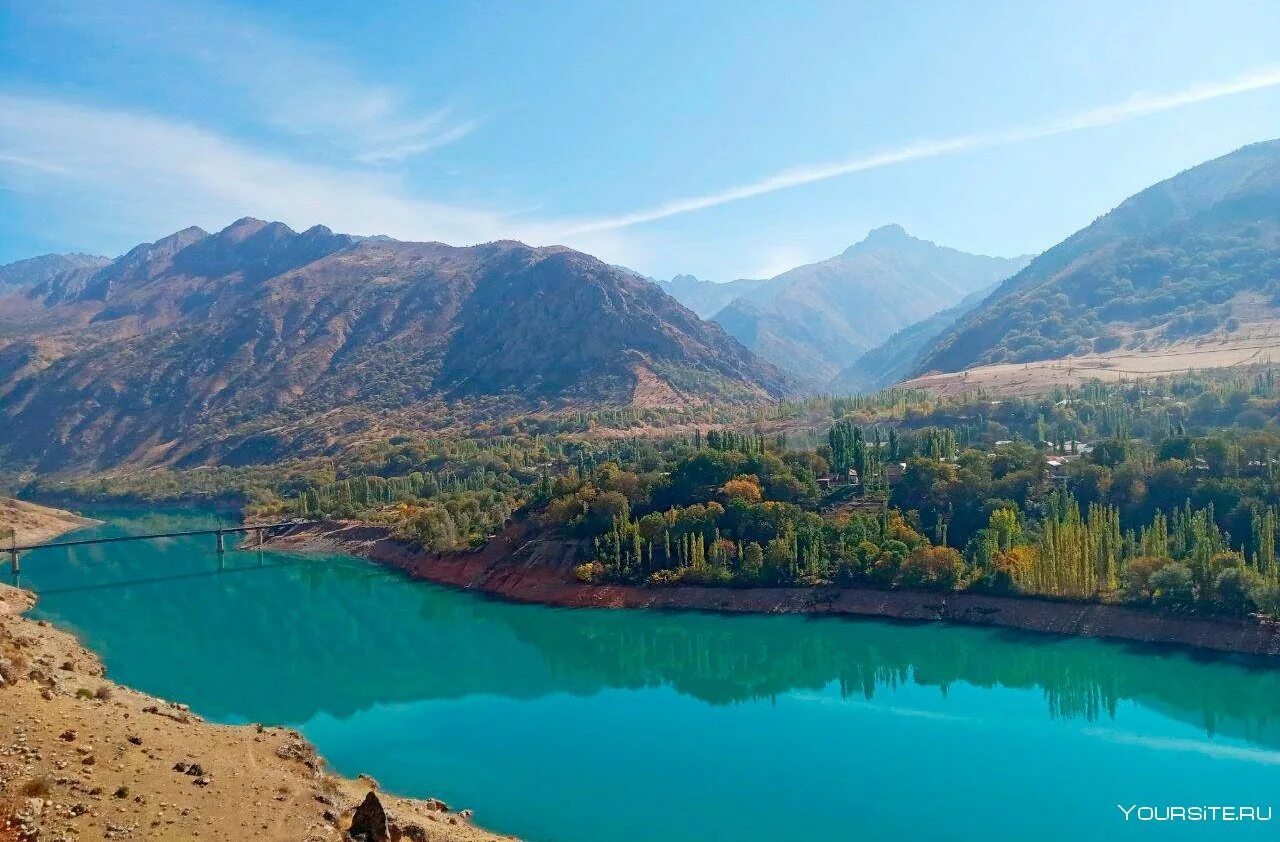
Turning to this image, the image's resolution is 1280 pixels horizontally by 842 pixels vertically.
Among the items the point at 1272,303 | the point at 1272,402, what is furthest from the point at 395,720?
the point at 1272,303

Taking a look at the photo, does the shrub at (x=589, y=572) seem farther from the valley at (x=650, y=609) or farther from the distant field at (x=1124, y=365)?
the distant field at (x=1124, y=365)

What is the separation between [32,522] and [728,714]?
102542 mm

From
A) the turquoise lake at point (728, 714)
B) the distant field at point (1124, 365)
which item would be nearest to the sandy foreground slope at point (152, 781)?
the turquoise lake at point (728, 714)

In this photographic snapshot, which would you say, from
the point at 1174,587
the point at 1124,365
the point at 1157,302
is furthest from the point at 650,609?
the point at 1157,302

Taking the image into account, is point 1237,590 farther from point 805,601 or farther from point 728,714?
point 728,714

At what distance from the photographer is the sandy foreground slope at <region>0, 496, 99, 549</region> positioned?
103 metres

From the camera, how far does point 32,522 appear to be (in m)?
108

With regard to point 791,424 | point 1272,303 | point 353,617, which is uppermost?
point 1272,303

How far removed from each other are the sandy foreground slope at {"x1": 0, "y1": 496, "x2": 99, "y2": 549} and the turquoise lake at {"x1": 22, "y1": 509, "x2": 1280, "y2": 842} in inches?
1794

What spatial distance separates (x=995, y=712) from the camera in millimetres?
39906

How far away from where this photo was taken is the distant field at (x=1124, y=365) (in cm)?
12950

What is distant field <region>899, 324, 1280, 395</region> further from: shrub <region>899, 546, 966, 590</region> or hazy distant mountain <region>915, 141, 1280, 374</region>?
shrub <region>899, 546, 966, 590</region>

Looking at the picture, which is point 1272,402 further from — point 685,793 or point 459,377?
point 459,377

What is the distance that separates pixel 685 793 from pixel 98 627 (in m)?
50.1
